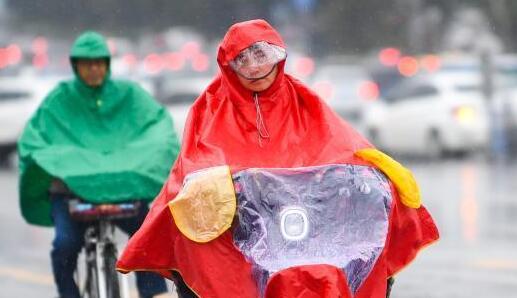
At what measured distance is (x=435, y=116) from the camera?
1049 inches

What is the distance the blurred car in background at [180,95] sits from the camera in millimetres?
26922

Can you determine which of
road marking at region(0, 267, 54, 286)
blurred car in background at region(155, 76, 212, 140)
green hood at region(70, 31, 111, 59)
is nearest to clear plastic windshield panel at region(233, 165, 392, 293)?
green hood at region(70, 31, 111, 59)

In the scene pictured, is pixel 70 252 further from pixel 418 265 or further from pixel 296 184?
pixel 418 265

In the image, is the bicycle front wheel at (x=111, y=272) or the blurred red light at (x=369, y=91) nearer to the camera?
the bicycle front wheel at (x=111, y=272)

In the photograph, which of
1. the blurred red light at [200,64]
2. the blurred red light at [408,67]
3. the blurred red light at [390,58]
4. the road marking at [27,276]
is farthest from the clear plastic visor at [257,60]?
the blurred red light at [390,58]

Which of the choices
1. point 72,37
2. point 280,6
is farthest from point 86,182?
point 72,37

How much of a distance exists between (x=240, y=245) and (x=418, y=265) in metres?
6.88

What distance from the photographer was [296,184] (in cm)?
544

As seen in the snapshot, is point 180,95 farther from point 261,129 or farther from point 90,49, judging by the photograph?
point 261,129

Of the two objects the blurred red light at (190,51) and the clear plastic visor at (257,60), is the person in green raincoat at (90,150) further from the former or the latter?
the blurred red light at (190,51)

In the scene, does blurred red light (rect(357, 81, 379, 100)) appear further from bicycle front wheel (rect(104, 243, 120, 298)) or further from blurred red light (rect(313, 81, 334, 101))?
bicycle front wheel (rect(104, 243, 120, 298))

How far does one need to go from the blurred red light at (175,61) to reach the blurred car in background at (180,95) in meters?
3.49

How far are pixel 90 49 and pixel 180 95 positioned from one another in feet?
63.5

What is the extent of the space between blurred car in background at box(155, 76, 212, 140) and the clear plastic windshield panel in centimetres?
2051
